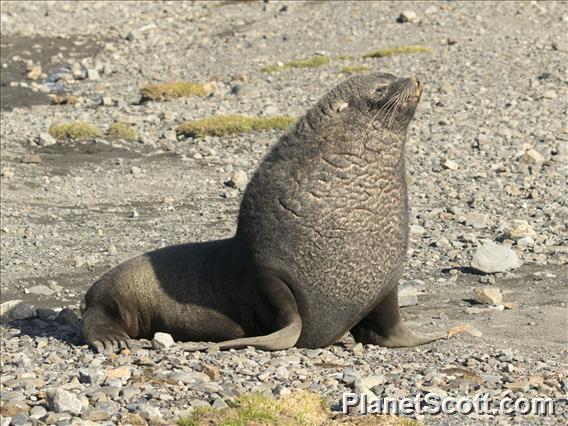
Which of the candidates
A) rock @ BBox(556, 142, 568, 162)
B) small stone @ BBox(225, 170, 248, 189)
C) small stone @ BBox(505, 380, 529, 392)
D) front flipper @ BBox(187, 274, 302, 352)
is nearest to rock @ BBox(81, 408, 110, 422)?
front flipper @ BBox(187, 274, 302, 352)

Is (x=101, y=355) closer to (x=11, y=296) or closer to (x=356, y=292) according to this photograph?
(x=356, y=292)

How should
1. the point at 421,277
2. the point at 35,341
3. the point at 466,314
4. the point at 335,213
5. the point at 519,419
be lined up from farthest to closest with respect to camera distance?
the point at 421,277 → the point at 466,314 → the point at 35,341 → the point at 335,213 → the point at 519,419

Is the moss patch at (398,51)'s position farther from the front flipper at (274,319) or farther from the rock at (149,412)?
the rock at (149,412)

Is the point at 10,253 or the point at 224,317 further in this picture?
the point at 10,253

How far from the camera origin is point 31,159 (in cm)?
2134

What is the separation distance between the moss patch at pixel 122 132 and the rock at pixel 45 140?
997 mm

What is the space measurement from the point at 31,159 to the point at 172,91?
6.54 m

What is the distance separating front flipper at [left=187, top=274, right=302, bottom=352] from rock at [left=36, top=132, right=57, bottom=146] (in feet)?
44.3

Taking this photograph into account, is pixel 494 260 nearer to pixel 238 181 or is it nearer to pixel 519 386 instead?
pixel 519 386

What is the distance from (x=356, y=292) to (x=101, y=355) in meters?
1.99

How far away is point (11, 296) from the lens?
1399cm

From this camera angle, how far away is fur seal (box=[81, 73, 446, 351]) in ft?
31.9

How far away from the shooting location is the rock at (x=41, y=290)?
13906 millimetres

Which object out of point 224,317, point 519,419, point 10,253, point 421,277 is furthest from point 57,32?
point 519,419
